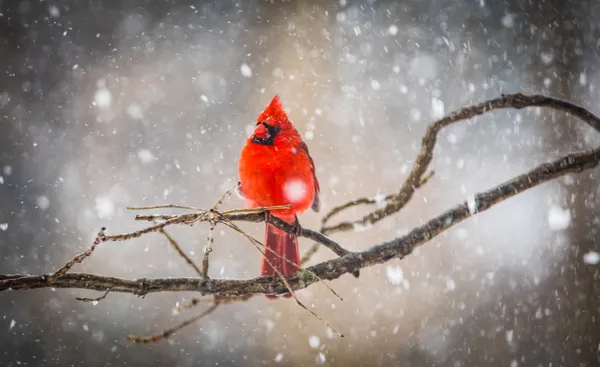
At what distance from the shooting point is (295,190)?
1545mm

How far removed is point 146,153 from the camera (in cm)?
547

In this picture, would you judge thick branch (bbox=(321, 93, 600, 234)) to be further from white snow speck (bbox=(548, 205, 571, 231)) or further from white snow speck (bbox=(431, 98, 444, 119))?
white snow speck (bbox=(431, 98, 444, 119))

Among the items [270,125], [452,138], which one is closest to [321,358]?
[452,138]

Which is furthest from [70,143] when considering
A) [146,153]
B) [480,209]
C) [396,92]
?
[480,209]

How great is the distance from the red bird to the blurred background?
248 cm

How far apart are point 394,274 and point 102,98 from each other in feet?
13.3

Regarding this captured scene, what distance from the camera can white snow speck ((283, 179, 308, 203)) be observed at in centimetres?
153

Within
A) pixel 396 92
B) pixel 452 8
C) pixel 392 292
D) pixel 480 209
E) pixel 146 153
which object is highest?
pixel 452 8

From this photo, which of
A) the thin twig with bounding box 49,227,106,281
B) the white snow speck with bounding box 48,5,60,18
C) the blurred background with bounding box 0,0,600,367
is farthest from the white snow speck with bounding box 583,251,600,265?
the white snow speck with bounding box 48,5,60,18

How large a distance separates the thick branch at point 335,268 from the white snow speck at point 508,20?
4424 mm

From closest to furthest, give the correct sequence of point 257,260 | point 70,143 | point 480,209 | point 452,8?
1. point 480,209
2. point 257,260
3. point 70,143
4. point 452,8

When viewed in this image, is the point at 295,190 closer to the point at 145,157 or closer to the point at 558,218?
the point at 558,218

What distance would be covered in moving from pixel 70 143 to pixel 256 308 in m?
2.88

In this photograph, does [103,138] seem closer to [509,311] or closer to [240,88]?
[240,88]
